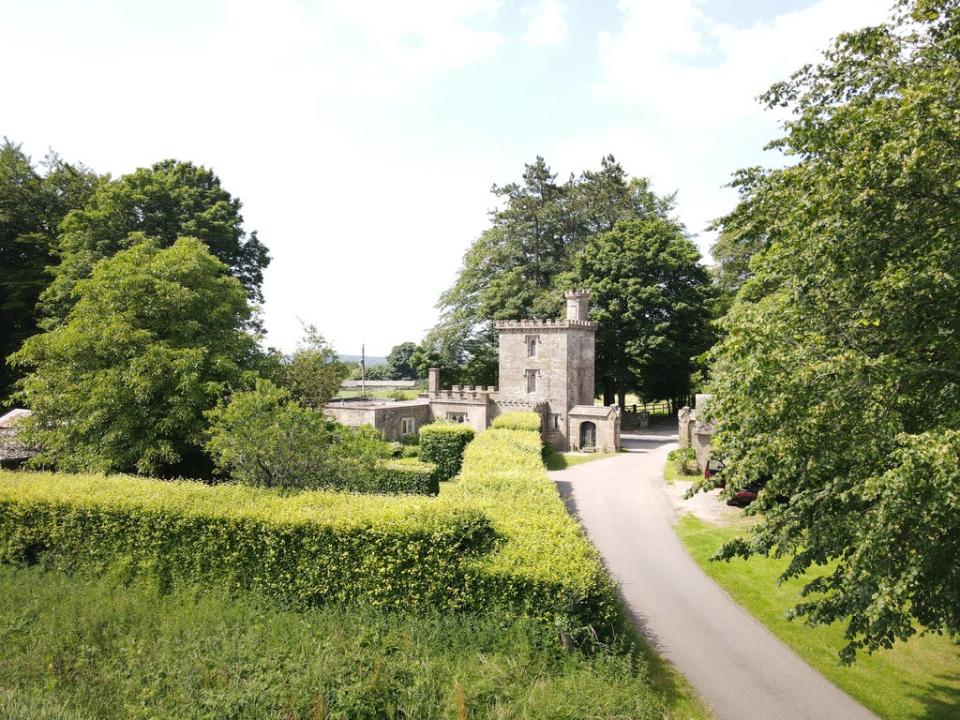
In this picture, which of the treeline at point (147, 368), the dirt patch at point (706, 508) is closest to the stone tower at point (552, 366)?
the dirt patch at point (706, 508)

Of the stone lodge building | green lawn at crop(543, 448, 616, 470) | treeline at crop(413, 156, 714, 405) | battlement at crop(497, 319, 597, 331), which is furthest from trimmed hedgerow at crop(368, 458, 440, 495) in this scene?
→ treeline at crop(413, 156, 714, 405)

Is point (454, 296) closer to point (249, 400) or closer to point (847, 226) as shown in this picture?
point (249, 400)

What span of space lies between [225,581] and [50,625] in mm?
3155

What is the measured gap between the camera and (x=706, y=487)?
30.3 feet

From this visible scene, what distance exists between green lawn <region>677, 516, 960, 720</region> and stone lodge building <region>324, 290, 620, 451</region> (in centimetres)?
2260

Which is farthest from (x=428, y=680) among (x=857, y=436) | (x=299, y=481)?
(x=299, y=481)

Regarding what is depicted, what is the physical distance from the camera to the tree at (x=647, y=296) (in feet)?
148

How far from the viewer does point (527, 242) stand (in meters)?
53.7

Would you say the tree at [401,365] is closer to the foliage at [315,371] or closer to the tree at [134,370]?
the foliage at [315,371]

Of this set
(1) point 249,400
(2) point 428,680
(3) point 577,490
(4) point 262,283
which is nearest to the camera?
(2) point 428,680

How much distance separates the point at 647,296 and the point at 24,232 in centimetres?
4553

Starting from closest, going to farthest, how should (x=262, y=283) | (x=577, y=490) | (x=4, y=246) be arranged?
(x=577, y=490), (x=4, y=246), (x=262, y=283)

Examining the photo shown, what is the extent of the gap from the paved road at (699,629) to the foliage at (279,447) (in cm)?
915

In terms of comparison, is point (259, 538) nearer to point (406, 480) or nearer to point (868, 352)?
point (406, 480)
